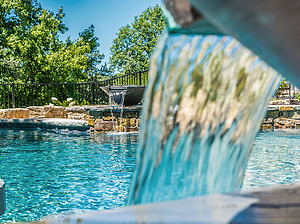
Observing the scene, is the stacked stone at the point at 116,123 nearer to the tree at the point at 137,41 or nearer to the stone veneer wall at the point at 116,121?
the stone veneer wall at the point at 116,121

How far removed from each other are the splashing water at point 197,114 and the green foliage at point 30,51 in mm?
21381

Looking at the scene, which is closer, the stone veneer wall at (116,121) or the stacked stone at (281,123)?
the stacked stone at (281,123)

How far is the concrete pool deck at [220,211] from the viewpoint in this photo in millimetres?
628

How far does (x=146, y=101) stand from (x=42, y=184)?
3.25m

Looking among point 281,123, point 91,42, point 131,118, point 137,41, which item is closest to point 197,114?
point 131,118

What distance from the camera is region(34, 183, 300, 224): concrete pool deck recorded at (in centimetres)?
63

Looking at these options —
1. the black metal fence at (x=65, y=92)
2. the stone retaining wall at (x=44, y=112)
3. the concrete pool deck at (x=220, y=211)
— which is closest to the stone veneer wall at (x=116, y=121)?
the stone retaining wall at (x=44, y=112)

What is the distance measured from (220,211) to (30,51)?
73.4 feet

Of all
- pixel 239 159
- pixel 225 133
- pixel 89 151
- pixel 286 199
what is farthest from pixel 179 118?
pixel 89 151

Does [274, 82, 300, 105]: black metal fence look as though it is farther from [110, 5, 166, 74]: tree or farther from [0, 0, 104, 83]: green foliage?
[110, 5, 166, 74]: tree

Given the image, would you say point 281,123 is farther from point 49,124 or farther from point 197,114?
point 197,114

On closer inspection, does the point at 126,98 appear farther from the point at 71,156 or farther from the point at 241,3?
the point at 241,3

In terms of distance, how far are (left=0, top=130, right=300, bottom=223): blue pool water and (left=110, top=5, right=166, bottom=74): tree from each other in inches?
1108

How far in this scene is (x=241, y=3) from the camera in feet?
1.81
